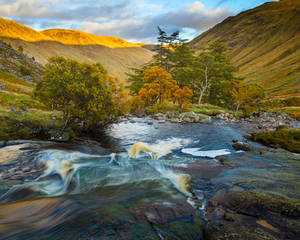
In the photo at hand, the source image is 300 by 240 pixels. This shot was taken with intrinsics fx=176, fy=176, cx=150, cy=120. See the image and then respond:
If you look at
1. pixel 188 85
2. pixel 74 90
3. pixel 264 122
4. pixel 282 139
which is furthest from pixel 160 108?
pixel 74 90

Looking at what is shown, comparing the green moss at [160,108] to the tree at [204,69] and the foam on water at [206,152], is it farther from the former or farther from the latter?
the foam on water at [206,152]

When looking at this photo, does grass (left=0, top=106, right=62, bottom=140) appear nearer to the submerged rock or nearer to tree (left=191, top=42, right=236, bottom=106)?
the submerged rock

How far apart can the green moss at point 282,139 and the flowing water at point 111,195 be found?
474 centimetres

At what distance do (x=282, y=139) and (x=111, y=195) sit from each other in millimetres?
17223

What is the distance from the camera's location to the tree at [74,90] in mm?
15969

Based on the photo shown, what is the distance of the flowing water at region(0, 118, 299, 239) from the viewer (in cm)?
496

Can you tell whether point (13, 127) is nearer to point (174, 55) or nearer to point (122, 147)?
point (122, 147)

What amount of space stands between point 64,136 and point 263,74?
180 metres

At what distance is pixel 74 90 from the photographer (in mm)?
16109

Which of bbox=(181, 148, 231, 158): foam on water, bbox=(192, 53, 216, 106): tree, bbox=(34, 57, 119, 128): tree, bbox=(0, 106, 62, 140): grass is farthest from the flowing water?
bbox=(192, 53, 216, 106): tree

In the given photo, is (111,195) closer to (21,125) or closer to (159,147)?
(159,147)

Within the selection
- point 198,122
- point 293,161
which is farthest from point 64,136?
point 198,122

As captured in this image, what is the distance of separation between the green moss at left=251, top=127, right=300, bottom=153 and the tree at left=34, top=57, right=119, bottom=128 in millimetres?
16131

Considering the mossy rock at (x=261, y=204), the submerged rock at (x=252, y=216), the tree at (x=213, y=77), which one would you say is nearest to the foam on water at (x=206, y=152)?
the submerged rock at (x=252, y=216)
